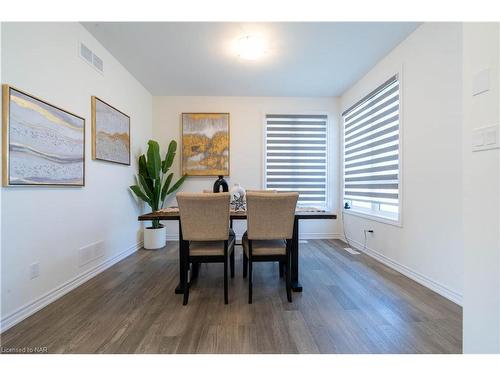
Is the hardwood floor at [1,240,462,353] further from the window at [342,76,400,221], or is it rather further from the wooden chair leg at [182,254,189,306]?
the window at [342,76,400,221]

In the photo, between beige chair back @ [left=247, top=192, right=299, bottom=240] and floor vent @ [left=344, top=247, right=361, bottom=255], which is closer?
beige chair back @ [left=247, top=192, right=299, bottom=240]

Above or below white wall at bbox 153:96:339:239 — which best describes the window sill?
below

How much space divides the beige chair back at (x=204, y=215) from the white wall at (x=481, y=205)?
156 centimetres

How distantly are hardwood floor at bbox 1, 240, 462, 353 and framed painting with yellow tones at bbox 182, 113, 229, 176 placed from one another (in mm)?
2152

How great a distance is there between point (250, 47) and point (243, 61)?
43 centimetres

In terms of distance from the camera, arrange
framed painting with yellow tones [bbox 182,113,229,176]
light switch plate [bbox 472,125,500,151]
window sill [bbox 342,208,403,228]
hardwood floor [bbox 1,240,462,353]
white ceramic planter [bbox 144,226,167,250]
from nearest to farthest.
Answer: light switch plate [bbox 472,125,500,151], hardwood floor [bbox 1,240,462,353], window sill [bbox 342,208,403,228], white ceramic planter [bbox 144,226,167,250], framed painting with yellow tones [bbox 182,113,229,176]

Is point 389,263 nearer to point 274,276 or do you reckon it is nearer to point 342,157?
point 274,276

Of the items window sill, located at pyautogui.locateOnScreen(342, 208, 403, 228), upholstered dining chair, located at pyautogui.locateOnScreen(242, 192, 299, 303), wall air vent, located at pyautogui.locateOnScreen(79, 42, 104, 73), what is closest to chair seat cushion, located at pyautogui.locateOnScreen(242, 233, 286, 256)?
upholstered dining chair, located at pyautogui.locateOnScreen(242, 192, 299, 303)

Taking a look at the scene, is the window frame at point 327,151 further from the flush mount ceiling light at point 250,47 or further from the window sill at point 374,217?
the flush mount ceiling light at point 250,47

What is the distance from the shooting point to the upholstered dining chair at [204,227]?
1.88 m

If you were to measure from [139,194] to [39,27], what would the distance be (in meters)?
2.12

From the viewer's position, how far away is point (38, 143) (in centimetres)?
182

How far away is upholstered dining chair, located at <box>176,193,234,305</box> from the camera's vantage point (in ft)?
A: 6.18

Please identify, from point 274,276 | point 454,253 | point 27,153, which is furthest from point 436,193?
point 27,153
